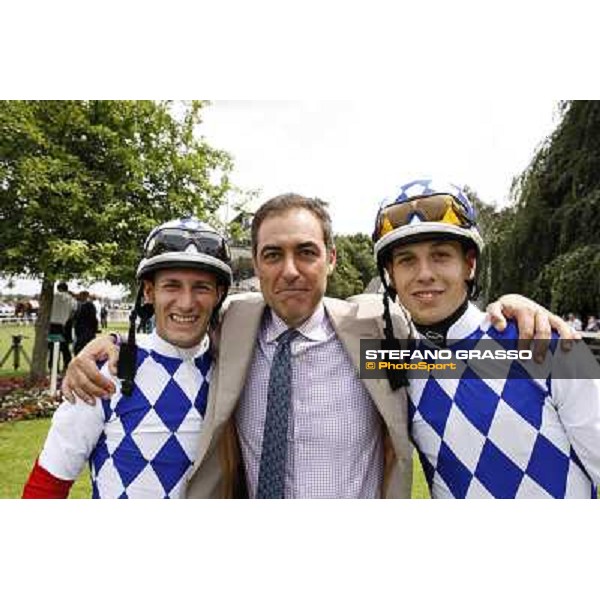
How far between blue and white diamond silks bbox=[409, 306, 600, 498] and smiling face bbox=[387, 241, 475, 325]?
0.08 metres

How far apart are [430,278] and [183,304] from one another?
615mm

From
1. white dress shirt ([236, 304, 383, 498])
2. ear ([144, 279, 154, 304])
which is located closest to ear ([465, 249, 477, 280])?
white dress shirt ([236, 304, 383, 498])

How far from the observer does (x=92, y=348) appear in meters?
1.38

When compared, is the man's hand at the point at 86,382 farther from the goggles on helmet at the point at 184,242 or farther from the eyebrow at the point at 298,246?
the eyebrow at the point at 298,246

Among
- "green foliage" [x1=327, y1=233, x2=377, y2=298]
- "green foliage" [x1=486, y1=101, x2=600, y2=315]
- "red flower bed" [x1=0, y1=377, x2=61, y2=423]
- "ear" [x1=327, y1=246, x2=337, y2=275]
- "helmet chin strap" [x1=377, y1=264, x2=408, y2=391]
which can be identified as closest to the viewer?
"helmet chin strap" [x1=377, y1=264, x2=408, y2=391]

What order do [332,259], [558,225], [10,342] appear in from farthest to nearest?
[558,225], [10,342], [332,259]

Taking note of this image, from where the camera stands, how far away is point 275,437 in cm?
127

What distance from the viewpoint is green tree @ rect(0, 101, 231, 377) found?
1953 mm

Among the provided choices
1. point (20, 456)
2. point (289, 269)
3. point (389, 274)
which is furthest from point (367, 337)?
point (20, 456)

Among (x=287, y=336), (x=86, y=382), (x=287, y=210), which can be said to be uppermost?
(x=287, y=210)

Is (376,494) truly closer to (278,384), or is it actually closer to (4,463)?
(278,384)

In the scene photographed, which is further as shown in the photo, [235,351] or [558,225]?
[558,225]

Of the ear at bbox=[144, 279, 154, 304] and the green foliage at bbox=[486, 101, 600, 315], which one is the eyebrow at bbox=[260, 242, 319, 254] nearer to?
the ear at bbox=[144, 279, 154, 304]

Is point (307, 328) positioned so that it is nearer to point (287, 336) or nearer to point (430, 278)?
point (287, 336)
